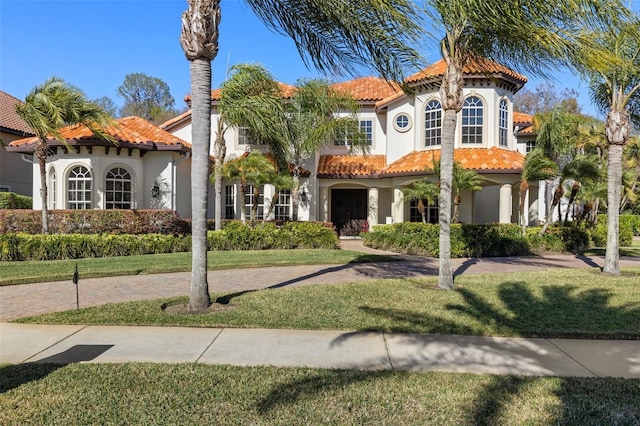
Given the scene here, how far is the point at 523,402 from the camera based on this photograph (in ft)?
13.1

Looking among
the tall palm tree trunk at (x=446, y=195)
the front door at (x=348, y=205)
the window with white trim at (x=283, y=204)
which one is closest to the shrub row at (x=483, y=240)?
the window with white trim at (x=283, y=204)

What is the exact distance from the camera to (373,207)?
73.2ft

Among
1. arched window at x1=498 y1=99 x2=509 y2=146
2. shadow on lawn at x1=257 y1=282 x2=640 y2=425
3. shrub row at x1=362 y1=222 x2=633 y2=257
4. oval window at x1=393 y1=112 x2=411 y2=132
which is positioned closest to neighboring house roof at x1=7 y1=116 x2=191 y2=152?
shrub row at x1=362 y1=222 x2=633 y2=257

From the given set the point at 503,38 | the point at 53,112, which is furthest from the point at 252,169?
the point at 503,38

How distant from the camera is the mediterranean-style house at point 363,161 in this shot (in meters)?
17.1

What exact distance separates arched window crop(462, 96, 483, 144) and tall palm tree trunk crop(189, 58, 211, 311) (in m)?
15.5

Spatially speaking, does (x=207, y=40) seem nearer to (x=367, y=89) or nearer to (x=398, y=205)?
(x=398, y=205)

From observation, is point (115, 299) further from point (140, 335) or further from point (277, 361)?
point (277, 361)

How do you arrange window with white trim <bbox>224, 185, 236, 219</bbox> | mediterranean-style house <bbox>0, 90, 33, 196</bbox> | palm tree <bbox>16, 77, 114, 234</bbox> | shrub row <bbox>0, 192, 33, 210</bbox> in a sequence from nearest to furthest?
palm tree <bbox>16, 77, 114, 234</bbox> < shrub row <bbox>0, 192, 33, 210</bbox> < window with white trim <bbox>224, 185, 236, 219</bbox> < mediterranean-style house <bbox>0, 90, 33, 196</bbox>

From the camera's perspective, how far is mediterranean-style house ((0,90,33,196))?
21688 mm

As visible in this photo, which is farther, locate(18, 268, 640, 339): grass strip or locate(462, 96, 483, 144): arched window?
locate(462, 96, 483, 144): arched window

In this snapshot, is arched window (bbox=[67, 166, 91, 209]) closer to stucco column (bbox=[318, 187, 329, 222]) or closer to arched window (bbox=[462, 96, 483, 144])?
stucco column (bbox=[318, 187, 329, 222])

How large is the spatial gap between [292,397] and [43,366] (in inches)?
115

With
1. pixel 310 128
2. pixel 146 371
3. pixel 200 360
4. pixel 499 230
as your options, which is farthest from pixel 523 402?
pixel 310 128
